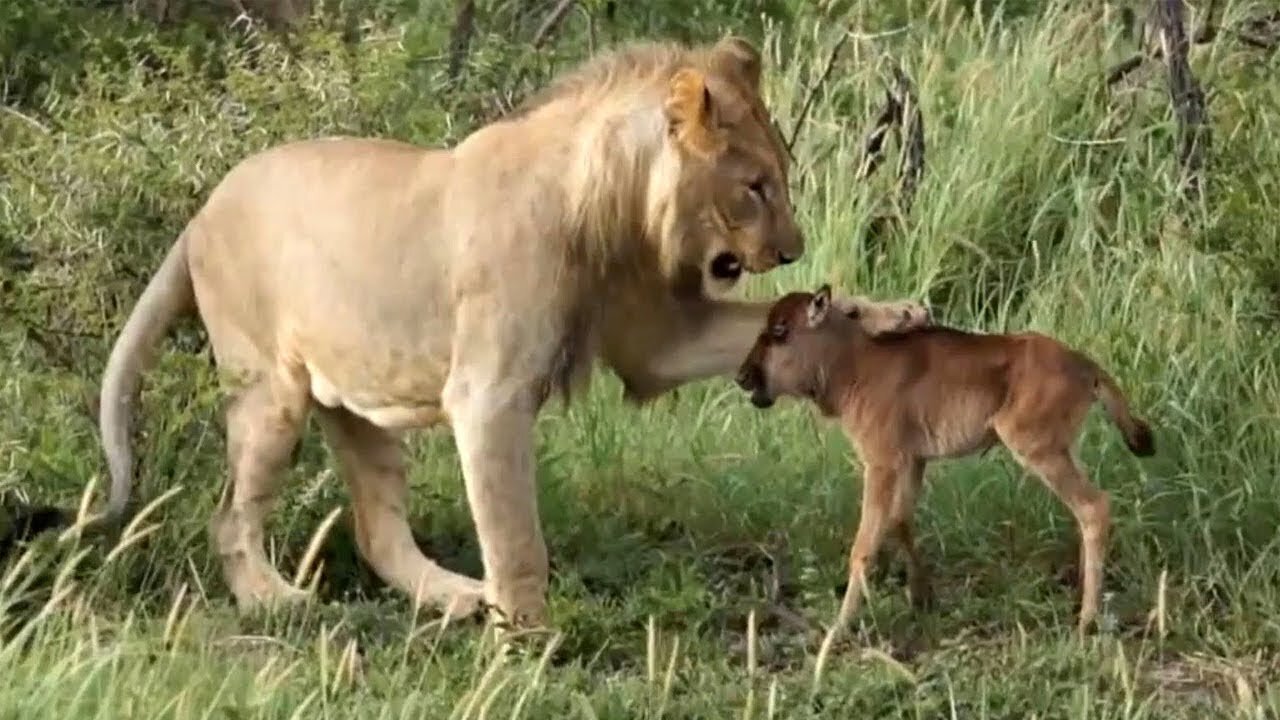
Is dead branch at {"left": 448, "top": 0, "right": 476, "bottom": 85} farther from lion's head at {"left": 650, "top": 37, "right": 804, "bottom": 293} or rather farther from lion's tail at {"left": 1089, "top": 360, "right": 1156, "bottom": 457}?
lion's tail at {"left": 1089, "top": 360, "right": 1156, "bottom": 457}

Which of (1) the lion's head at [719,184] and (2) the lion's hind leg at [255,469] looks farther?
(2) the lion's hind leg at [255,469]

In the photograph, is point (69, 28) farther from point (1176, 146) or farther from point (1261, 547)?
point (1261, 547)

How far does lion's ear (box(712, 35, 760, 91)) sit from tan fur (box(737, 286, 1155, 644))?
0.51 m

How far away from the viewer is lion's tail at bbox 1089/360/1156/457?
5.88 m

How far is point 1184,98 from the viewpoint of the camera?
7984mm

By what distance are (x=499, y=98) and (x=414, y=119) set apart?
654mm

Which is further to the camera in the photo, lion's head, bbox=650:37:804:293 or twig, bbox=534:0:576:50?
twig, bbox=534:0:576:50

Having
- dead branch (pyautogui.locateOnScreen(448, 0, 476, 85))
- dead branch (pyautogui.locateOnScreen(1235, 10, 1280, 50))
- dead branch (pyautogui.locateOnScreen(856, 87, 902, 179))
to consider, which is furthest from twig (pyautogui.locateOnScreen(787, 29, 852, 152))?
dead branch (pyautogui.locateOnScreen(1235, 10, 1280, 50))

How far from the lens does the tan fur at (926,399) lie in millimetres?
5777

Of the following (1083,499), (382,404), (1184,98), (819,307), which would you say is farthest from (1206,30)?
(382,404)

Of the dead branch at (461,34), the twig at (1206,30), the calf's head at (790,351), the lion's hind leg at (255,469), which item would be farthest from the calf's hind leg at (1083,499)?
the twig at (1206,30)

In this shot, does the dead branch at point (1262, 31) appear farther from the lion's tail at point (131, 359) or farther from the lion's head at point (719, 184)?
the lion's tail at point (131, 359)

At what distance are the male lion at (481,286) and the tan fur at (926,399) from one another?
0.11 m

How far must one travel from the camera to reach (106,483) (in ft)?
21.6
